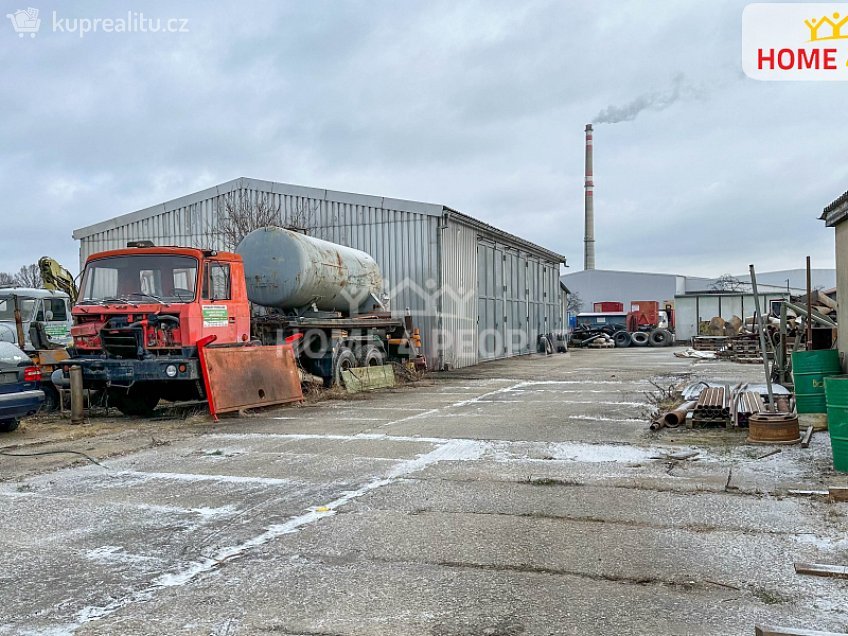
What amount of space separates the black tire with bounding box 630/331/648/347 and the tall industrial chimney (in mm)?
25453

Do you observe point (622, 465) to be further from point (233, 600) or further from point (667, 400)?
point (667, 400)

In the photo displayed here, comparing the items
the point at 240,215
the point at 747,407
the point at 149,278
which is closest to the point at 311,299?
the point at 149,278

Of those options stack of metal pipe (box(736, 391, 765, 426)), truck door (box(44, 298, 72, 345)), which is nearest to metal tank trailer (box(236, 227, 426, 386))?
truck door (box(44, 298, 72, 345))

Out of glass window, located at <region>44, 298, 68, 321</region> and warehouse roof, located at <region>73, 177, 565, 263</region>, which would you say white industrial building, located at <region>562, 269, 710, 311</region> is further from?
glass window, located at <region>44, 298, 68, 321</region>

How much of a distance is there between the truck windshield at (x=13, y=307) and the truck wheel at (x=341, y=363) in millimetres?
6607

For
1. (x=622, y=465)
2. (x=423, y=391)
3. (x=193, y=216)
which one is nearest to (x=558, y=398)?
(x=423, y=391)

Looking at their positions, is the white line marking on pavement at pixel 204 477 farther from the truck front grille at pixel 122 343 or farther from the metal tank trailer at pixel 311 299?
the metal tank trailer at pixel 311 299

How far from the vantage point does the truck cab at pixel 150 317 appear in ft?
36.8

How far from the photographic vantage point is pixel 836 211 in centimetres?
1052

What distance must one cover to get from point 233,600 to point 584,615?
6.46 feet

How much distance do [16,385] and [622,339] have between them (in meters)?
35.5

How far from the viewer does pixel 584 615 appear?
12.6 feet

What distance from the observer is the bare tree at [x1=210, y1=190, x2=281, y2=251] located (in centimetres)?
2316

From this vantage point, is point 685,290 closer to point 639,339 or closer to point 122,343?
point 639,339
